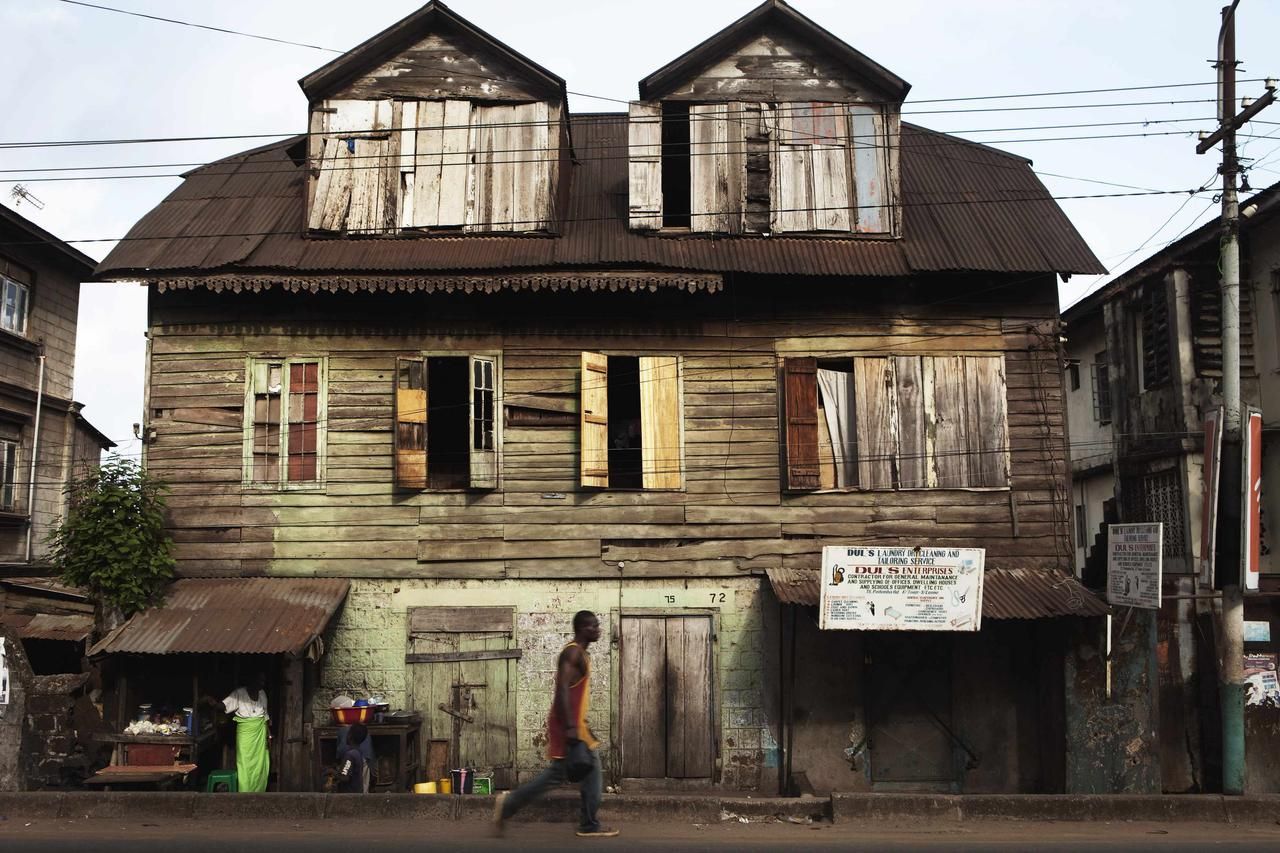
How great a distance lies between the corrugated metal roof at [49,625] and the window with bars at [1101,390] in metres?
19.2

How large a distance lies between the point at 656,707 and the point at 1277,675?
7.29 metres

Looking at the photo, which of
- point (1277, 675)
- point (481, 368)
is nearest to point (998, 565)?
point (1277, 675)

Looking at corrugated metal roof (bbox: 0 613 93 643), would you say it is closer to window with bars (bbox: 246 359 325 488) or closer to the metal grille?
window with bars (bbox: 246 359 325 488)

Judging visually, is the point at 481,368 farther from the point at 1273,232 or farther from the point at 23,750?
the point at 1273,232

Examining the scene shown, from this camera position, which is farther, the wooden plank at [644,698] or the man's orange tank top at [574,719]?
the wooden plank at [644,698]

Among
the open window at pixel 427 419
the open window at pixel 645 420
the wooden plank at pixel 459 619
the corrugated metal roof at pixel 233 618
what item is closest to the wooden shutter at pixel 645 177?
the open window at pixel 645 420

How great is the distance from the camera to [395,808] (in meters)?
10.5

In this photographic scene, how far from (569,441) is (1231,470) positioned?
24.4 feet

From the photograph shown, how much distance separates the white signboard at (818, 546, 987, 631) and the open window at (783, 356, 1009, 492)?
1489 mm

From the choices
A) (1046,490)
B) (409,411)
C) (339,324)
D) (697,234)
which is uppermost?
(697,234)

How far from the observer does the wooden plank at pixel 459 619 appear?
42.4 ft

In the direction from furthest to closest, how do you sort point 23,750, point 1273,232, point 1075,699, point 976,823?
point 1273,232
point 1075,699
point 23,750
point 976,823

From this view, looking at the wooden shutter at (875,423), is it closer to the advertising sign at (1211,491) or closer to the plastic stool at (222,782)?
the advertising sign at (1211,491)

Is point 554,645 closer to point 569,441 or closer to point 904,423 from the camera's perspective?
point 569,441
